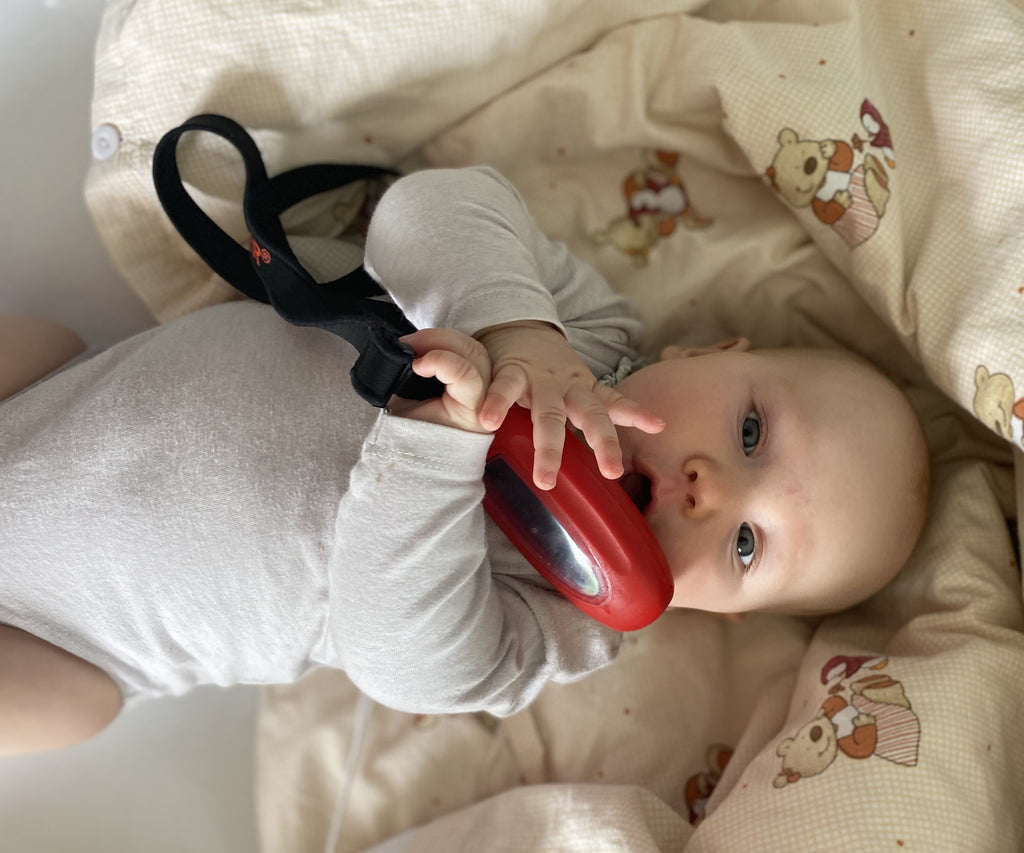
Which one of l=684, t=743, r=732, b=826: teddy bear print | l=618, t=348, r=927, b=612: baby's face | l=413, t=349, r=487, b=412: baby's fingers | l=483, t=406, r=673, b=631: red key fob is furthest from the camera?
l=684, t=743, r=732, b=826: teddy bear print

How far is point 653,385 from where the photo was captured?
3.08 feet

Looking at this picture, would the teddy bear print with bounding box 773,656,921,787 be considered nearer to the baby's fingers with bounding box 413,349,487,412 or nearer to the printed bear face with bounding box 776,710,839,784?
the printed bear face with bounding box 776,710,839,784

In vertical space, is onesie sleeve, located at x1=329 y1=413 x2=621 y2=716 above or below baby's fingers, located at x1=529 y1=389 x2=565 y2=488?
below

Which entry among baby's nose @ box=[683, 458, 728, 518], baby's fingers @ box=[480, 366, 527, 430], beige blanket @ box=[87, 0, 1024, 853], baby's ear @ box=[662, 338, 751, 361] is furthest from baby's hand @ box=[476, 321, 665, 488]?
beige blanket @ box=[87, 0, 1024, 853]

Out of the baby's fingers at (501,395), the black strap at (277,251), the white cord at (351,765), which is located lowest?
the white cord at (351,765)

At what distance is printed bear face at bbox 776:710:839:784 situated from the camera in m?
0.96

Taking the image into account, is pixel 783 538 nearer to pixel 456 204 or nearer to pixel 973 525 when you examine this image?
pixel 973 525

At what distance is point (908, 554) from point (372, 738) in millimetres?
771

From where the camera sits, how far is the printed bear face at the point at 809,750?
0.96m

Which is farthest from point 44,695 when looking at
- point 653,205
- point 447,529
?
point 653,205

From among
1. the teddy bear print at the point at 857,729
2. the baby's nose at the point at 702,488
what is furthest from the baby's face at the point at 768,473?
the teddy bear print at the point at 857,729

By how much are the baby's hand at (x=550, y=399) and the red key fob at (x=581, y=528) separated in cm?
5

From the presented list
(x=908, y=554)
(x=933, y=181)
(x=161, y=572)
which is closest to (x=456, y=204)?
(x=161, y=572)

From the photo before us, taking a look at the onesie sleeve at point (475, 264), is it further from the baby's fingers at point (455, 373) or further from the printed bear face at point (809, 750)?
the printed bear face at point (809, 750)
